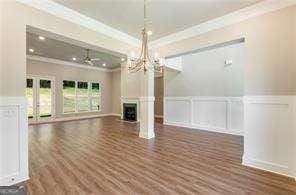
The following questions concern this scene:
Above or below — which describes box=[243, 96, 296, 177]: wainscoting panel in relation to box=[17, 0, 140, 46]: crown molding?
below

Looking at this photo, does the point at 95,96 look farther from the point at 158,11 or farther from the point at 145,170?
the point at 145,170

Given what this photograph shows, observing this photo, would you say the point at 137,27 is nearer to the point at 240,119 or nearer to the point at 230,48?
the point at 230,48

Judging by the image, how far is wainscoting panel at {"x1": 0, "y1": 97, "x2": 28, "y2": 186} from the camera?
2418 mm

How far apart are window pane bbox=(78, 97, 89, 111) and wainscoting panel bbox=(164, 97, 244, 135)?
484 cm

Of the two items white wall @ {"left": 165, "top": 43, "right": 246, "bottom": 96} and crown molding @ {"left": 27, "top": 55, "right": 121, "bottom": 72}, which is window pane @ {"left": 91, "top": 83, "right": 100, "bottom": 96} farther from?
white wall @ {"left": 165, "top": 43, "right": 246, "bottom": 96}

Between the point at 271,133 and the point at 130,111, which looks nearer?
the point at 271,133

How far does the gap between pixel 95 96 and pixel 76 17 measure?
24.9 ft

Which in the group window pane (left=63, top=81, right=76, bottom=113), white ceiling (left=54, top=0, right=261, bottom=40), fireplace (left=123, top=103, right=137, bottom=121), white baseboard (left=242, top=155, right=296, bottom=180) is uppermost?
white ceiling (left=54, top=0, right=261, bottom=40)

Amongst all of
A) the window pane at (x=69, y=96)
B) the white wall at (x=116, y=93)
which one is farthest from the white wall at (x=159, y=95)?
the window pane at (x=69, y=96)

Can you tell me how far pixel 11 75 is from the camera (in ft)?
8.20

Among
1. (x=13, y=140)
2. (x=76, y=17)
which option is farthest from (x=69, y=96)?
(x=13, y=140)

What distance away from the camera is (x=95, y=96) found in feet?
35.0

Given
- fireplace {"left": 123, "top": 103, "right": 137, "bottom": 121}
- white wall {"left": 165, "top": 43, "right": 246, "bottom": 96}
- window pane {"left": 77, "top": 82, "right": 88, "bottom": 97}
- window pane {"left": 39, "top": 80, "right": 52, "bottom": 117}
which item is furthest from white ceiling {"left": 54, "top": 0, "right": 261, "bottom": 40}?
window pane {"left": 77, "top": 82, "right": 88, "bottom": 97}

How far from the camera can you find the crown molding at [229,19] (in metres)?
2.92
